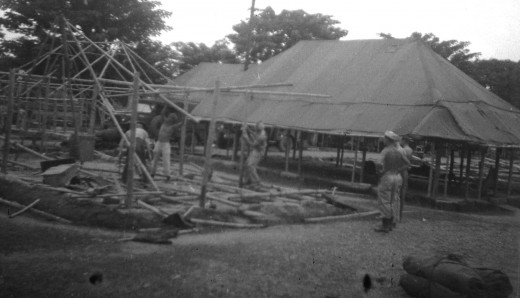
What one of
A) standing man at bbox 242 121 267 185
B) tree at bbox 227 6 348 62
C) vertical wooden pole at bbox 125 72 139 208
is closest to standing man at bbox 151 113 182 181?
standing man at bbox 242 121 267 185

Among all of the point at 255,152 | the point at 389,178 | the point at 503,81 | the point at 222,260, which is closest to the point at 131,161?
the point at 222,260

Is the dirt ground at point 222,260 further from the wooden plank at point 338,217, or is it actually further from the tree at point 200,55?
the tree at point 200,55

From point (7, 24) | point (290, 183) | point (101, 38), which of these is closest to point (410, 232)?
point (290, 183)

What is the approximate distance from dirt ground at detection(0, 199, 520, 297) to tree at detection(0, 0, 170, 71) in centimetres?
2087

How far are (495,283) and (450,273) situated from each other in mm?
460

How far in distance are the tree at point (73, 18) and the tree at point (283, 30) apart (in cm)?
861

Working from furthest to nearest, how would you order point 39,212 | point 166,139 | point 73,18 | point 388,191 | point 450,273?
point 73,18 → point 166,139 → point 388,191 → point 39,212 → point 450,273

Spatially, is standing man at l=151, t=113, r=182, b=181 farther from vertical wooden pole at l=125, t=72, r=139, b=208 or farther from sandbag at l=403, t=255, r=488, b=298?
sandbag at l=403, t=255, r=488, b=298

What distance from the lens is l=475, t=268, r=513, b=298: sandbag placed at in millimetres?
5011

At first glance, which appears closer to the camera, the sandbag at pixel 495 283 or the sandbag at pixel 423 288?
the sandbag at pixel 495 283

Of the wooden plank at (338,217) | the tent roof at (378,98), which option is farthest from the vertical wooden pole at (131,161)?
the tent roof at (378,98)

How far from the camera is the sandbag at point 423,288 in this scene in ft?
16.9

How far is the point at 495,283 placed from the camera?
16.5ft

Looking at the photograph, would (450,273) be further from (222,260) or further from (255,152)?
(255,152)
